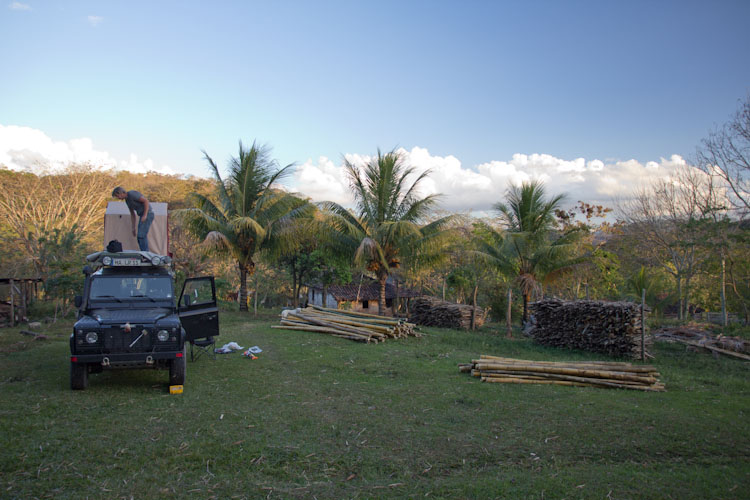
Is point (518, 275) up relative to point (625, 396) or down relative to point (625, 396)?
up

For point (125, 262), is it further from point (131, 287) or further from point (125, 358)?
point (125, 358)

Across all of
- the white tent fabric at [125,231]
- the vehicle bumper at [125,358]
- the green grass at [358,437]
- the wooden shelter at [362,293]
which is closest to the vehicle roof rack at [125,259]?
the vehicle bumper at [125,358]

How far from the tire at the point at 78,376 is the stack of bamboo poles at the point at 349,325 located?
7.91 metres

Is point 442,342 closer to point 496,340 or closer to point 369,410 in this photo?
point 496,340

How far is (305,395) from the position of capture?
7902mm

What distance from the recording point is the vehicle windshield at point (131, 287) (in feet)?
27.4

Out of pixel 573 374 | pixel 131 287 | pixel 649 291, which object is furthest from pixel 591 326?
pixel 131 287

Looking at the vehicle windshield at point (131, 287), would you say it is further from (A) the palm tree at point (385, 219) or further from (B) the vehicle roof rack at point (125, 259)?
(A) the palm tree at point (385, 219)

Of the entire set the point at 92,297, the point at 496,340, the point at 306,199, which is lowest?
the point at 496,340

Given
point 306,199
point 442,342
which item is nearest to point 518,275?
point 442,342

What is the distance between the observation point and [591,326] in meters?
14.3

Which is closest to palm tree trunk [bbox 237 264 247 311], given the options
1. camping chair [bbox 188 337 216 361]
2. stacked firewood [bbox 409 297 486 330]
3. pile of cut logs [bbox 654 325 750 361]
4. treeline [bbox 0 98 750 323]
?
treeline [bbox 0 98 750 323]

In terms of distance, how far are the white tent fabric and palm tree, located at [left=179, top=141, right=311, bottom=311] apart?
359 inches

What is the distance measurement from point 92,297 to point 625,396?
9607 mm
